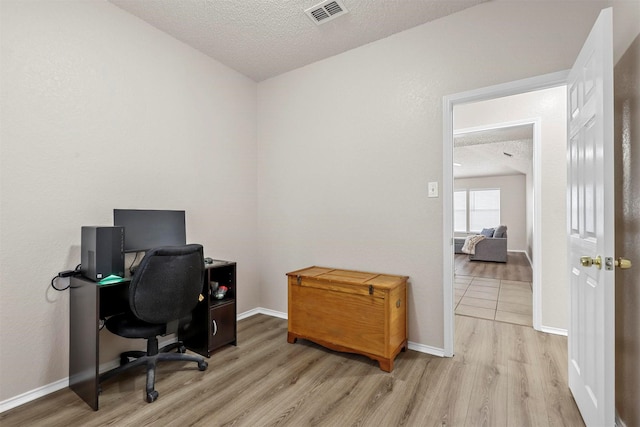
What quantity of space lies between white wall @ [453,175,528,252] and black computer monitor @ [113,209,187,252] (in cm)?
870

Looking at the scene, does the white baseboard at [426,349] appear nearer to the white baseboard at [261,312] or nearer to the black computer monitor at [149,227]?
the white baseboard at [261,312]

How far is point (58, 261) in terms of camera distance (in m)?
2.03

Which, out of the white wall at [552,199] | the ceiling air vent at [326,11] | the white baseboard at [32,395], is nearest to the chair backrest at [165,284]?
the white baseboard at [32,395]

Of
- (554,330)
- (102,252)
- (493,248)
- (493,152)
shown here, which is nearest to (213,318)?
(102,252)

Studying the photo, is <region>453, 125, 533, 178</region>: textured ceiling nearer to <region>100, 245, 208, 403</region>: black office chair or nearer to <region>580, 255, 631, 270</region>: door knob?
<region>580, 255, 631, 270</region>: door knob

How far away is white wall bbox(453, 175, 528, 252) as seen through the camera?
953 centimetres

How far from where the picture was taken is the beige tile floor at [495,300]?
3.38 meters

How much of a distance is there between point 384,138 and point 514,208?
28.8ft

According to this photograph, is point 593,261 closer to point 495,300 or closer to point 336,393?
point 336,393

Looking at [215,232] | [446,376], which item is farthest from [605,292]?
[215,232]

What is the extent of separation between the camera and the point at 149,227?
2.42 meters

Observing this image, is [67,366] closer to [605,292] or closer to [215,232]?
[215,232]

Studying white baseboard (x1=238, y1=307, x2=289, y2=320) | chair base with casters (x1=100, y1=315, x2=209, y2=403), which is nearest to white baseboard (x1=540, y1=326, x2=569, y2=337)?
white baseboard (x1=238, y1=307, x2=289, y2=320)

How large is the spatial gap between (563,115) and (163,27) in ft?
11.8
